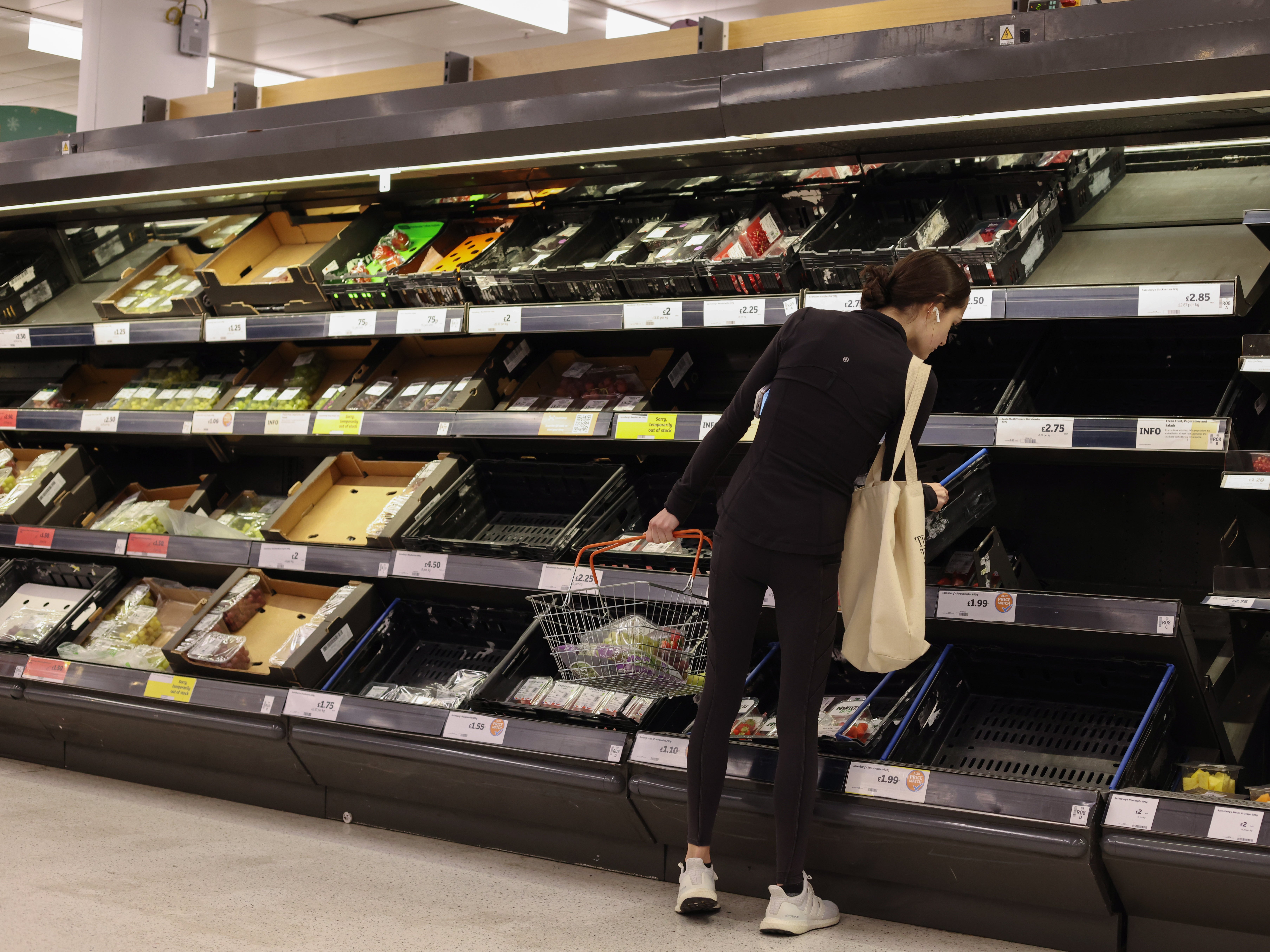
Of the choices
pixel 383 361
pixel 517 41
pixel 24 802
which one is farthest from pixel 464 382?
pixel 517 41

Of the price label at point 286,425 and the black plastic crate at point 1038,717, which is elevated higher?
the price label at point 286,425

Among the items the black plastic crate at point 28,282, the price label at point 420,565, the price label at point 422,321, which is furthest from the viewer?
the black plastic crate at point 28,282

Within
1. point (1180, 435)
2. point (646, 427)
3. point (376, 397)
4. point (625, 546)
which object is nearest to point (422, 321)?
point (376, 397)

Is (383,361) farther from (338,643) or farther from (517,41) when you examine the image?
(517,41)

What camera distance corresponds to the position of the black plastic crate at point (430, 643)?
3.41m


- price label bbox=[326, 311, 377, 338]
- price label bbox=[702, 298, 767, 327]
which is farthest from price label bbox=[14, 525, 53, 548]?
price label bbox=[702, 298, 767, 327]

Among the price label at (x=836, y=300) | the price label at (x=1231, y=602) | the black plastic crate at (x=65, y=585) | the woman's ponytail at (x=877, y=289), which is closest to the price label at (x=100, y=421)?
the black plastic crate at (x=65, y=585)

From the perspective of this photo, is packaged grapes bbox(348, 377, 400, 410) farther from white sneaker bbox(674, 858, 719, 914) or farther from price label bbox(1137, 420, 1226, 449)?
price label bbox(1137, 420, 1226, 449)

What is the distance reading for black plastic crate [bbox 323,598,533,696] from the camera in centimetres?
341

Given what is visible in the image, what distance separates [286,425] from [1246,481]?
2.70 m

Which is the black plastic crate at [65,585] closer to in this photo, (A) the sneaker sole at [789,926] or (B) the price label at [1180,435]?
(A) the sneaker sole at [789,926]

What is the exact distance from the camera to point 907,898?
2543mm

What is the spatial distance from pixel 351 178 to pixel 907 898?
265 cm

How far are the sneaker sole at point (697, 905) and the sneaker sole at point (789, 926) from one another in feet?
0.36
